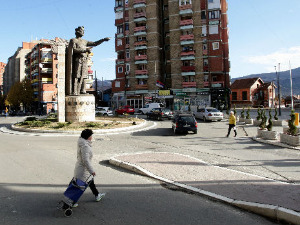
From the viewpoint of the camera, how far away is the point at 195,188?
599 centimetres

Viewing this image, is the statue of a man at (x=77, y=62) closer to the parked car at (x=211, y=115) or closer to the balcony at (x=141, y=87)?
the parked car at (x=211, y=115)

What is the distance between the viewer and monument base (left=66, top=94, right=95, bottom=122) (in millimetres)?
20830

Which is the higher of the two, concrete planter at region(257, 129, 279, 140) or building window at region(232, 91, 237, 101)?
building window at region(232, 91, 237, 101)

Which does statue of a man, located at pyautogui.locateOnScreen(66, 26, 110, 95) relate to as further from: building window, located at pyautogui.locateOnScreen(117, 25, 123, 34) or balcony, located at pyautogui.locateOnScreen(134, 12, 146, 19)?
building window, located at pyautogui.locateOnScreen(117, 25, 123, 34)

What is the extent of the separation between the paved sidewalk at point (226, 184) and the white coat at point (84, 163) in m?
2.39

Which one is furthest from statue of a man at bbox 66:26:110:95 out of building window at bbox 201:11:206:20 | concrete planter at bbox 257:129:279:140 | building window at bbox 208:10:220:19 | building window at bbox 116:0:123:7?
building window at bbox 116:0:123:7

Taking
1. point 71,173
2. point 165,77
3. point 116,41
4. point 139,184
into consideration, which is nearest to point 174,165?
point 139,184

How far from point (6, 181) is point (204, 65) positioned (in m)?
46.3

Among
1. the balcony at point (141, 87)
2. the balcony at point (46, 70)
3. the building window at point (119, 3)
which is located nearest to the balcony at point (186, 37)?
the balcony at point (141, 87)

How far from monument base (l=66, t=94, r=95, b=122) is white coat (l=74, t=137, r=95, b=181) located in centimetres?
1650

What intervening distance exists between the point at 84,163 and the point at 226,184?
340 centimetres

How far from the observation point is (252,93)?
62.9m

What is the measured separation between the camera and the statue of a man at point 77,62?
2084cm

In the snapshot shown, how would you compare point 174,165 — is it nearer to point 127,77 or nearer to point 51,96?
point 127,77
